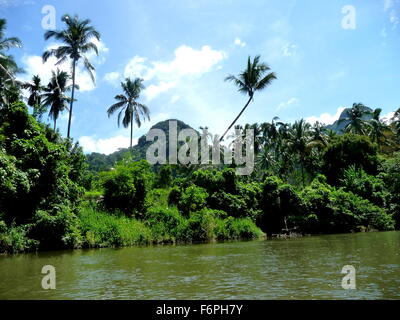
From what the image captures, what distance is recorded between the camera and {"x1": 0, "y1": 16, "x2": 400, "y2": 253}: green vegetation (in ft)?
49.0

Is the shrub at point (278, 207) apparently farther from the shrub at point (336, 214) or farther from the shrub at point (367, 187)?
the shrub at point (367, 187)

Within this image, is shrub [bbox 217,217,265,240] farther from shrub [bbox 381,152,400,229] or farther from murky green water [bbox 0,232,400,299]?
shrub [bbox 381,152,400,229]

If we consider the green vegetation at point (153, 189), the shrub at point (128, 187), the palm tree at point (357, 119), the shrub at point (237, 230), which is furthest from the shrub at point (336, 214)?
the palm tree at point (357, 119)

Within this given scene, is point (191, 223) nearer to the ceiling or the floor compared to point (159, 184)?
nearer to the floor

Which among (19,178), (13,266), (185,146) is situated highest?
(185,146)

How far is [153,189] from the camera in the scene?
933 inches

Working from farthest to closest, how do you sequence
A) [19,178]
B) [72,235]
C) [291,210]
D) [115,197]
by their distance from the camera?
1. [291,210]
2. [115,197]
3. [72,235]
4. [19,178]

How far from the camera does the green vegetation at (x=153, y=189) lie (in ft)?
49.0
